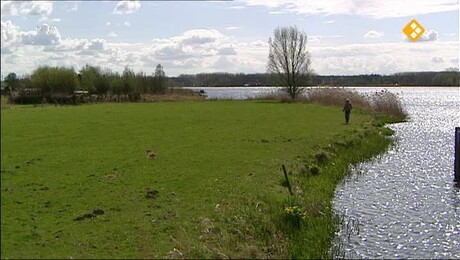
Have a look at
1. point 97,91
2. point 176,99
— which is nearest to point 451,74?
point 176,99

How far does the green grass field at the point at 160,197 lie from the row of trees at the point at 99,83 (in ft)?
144

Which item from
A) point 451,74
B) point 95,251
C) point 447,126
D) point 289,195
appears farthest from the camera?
point 451,74

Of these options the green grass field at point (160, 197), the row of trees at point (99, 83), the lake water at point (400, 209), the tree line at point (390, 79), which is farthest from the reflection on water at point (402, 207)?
the tree line at point (390, 79)

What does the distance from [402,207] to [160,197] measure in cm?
769

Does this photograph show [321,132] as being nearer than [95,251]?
No

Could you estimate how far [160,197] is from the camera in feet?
42.2

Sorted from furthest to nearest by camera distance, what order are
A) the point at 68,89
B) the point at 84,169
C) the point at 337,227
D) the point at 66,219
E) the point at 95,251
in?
the point at 68,89 → the point at 84,169 → the point at 337,227 → the point at 66,219 → the point at 95,251

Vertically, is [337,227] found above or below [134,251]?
below

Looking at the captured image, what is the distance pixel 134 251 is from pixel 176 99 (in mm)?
77733

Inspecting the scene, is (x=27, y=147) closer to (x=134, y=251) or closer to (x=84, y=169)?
(x=84, y=169)

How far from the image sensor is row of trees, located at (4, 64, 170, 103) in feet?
220

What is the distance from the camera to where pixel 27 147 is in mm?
21812

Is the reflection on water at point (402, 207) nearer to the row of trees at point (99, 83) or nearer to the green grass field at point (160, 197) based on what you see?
the green grass field at point (160, 197)

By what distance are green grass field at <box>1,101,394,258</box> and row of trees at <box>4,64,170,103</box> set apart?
144 feet
